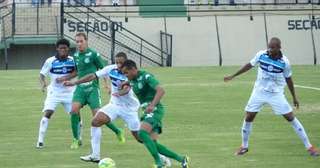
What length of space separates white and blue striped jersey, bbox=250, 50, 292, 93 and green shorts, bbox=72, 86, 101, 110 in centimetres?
313

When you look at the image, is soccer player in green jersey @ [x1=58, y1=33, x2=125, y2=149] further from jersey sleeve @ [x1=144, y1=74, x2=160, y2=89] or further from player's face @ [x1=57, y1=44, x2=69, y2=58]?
jersey sleeve @ [x1=144, y1=74, x2=160, y2=89]

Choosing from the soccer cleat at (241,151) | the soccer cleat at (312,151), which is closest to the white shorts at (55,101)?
the soccer cleat at (241,151)

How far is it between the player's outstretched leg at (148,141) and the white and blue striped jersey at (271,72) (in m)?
2.67

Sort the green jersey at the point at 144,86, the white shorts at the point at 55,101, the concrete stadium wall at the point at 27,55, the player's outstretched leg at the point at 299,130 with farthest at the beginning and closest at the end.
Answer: the concrete stadium wall at the point at 27,55 → the white shorts at the point at 55,101 → the player's outstretched leg at the point at 299,130 → the green jersey at the point at 144,86

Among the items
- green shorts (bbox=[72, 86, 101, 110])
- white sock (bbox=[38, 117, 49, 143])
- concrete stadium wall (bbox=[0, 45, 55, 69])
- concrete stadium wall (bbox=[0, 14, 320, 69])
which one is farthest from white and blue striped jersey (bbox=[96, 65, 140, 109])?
concrete stadium wall (bbox=[0, 14, 320, 69])

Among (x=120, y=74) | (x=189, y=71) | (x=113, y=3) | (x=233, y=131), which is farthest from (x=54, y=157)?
(x=113, y=3)

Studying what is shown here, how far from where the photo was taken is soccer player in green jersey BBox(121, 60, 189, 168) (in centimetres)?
1281

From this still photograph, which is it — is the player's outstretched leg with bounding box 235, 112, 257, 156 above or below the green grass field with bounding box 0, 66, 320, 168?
above

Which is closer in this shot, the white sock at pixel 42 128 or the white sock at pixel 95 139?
the white sock at pixel 95 139

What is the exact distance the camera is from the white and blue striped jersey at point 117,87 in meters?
13.6

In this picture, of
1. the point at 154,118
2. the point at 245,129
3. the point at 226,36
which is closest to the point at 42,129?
the point at 154,118

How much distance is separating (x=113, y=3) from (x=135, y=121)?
3660 centimetres

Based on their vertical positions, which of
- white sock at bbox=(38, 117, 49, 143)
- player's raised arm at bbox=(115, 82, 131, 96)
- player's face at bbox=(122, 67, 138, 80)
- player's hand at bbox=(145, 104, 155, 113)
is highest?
player's face at bbox=(122, 67, 138, 80)

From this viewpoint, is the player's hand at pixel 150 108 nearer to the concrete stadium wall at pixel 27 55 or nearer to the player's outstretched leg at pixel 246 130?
the player's outstretched leg at pixel 246 130
